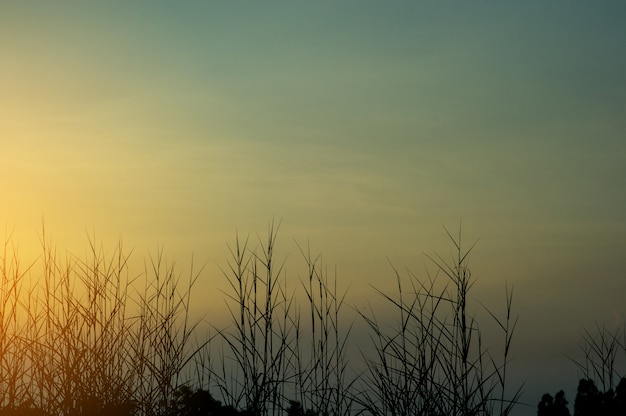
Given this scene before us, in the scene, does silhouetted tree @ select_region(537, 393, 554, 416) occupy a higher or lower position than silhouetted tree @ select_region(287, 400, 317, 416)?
higher

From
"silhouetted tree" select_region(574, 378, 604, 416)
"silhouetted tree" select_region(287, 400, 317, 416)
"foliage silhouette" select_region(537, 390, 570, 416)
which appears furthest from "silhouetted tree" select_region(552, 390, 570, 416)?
"silhouetted tree" select_region(287, 400, 317, 416)

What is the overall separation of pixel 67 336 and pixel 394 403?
1618 mm

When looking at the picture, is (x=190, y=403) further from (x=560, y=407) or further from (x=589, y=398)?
(x=560, y=407)

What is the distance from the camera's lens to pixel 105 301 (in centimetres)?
369

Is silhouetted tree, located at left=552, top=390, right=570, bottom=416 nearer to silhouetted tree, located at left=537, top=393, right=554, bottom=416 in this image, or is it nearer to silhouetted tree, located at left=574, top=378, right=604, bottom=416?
silhouetted tree, located at left=537, top=393, right=554, bottom=416

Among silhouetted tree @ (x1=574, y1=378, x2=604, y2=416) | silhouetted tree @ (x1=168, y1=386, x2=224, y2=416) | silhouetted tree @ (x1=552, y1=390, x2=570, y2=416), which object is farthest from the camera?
silhouetted tree @ (x1=552, y1=390, x2=570, y2=416)

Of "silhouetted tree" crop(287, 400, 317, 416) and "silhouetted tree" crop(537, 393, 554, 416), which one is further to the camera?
"silhouetted tree" crop(537, 393, 554, 416)

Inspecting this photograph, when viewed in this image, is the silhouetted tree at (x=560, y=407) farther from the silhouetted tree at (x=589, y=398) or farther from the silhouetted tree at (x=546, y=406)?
the silhouetted tree at (x=589, y=398)

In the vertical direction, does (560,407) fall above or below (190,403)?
above

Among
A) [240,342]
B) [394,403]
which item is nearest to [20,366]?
[240,342]

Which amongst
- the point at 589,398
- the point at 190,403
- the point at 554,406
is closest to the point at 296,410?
the point at 190,403

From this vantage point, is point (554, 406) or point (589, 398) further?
point (554, 406)

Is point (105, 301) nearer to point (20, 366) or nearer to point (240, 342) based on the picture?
point (20, 366)

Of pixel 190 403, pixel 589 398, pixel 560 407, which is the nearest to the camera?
pixel 190 403
